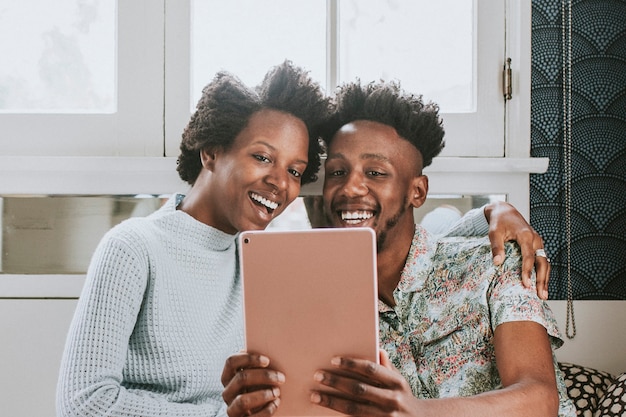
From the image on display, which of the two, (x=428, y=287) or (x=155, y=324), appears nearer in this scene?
(x=155, y=324)

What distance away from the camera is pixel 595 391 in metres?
1.51

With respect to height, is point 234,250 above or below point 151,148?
below

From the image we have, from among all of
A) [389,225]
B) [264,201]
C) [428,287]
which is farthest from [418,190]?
[264,201]

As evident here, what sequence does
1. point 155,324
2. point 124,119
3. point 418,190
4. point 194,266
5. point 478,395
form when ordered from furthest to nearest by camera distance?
point 124,119 < point 418,190 < point 194,266 < point 155,324 < point 478,395

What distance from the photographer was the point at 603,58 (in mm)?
1806

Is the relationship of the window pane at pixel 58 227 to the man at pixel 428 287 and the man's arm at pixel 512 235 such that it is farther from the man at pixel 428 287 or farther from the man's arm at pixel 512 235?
the man's arm at pixel 512 235

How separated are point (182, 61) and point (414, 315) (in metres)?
0.98

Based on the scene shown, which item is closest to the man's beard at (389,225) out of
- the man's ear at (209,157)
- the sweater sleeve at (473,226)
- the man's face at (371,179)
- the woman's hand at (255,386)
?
the man's face at (371,179)

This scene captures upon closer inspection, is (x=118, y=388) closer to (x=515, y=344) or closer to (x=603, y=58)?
(x=515, y=344)

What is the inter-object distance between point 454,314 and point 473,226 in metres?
0.26

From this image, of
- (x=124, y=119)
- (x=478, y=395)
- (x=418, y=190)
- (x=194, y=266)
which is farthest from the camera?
(x=124, y=119)

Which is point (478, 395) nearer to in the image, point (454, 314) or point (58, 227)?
point (454, 314)

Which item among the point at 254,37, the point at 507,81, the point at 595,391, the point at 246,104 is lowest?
the point at 595,391

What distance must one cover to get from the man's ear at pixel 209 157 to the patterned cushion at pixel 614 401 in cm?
107
